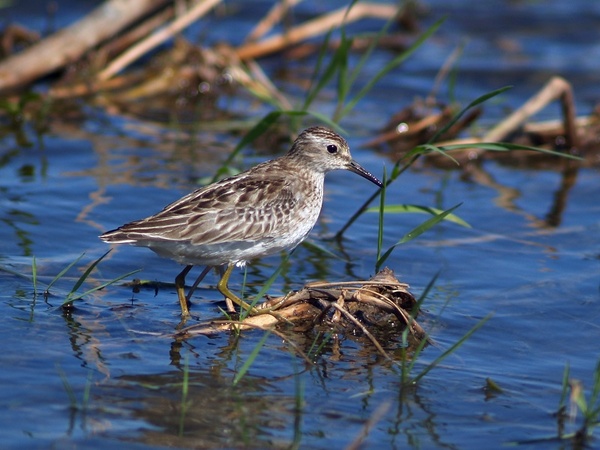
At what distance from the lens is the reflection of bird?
22.6 ft

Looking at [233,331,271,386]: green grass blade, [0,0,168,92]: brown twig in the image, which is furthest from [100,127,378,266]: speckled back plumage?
[0,0,168,92]: brown twig

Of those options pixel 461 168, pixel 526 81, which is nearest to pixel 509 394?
pixel 461 168

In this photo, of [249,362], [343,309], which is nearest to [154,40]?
[343,309]

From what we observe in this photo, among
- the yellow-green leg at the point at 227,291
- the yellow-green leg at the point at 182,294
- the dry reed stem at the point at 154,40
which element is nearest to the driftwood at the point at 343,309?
the yellow-green leg at the point at 227,291

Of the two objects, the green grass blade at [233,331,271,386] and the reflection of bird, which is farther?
the reflection of bird

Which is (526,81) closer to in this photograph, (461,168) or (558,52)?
(558,52)

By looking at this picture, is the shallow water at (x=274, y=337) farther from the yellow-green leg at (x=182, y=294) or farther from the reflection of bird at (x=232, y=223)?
the reflection of bird at (x=232, y=223)

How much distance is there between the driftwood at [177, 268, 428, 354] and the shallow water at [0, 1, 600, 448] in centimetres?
19

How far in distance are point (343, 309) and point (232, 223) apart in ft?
3.57

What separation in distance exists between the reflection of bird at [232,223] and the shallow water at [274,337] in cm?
45

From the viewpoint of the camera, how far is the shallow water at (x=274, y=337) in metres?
5.44

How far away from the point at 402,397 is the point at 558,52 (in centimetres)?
1175

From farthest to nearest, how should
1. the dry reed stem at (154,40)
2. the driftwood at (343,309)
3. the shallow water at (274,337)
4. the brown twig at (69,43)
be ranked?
the dry reed stem at (154,40) → the brown twig at (69,43) → the driftwood at (343,309) → the shallow water at (274,337)

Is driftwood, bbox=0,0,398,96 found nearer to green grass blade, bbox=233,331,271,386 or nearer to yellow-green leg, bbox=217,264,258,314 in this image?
yellow-green leg, bbox=217,264,258,314
